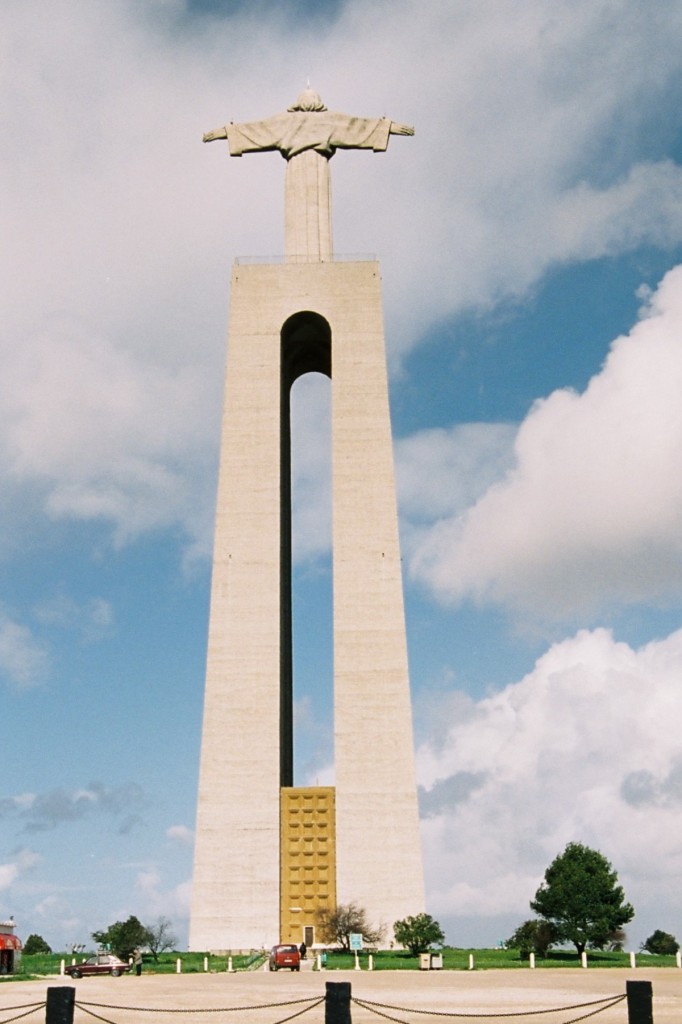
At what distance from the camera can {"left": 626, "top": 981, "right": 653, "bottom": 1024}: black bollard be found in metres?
13.4

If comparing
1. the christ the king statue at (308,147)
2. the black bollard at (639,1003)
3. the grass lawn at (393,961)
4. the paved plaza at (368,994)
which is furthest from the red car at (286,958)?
the christ the king statue at (308,147)

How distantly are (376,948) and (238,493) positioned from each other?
17.3m

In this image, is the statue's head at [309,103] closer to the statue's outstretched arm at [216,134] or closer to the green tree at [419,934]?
the statue's outstretched arm at [216,134]

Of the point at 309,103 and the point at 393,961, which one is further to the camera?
the point at 309,103

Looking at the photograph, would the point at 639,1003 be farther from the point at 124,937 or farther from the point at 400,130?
the point at 400,130

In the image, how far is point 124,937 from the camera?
39031 mm

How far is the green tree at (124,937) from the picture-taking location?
38438 millimetres

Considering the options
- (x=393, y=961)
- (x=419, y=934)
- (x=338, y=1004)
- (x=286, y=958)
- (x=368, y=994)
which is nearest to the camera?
(x=338, y=1004)

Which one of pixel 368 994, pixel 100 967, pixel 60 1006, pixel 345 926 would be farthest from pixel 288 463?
pixel 60 1006

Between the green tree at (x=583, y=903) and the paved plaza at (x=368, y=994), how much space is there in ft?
29.5

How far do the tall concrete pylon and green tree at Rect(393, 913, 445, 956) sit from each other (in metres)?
1.69

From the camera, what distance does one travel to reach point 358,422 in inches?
1837

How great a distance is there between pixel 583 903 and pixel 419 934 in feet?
21.5

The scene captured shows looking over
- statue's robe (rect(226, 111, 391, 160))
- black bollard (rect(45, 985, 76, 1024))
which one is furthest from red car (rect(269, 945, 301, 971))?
statue's robe (rect(226, 111, 391, 160))
